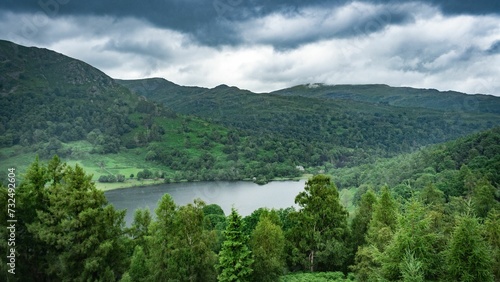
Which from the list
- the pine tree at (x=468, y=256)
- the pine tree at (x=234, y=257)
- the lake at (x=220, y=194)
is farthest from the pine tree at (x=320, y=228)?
the lake at (x=220, y=194)

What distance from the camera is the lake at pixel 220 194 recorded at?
400 ft

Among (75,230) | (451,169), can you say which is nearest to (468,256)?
(75,230)

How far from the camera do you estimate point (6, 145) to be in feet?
607

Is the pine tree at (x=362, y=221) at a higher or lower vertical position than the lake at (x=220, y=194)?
higher

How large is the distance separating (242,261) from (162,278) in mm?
6206

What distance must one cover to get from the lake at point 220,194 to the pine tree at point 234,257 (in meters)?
79.9

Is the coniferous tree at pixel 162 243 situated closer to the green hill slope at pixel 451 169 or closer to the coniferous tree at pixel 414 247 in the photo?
the coniferous tree at pixel 414 247

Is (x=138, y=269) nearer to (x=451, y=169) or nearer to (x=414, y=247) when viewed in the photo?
(x=414, y=247)

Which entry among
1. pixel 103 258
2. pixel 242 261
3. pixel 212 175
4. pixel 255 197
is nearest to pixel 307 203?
pixel 242 261

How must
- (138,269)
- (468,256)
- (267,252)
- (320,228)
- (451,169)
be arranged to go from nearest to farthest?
(468,256)
(138,269)
(267,252)
(320,228)
(451,169)

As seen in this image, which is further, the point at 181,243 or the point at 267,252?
the point at 267,252

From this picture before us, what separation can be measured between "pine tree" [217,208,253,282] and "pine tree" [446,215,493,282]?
14.2m

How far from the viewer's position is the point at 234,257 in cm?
2853

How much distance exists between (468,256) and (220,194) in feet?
424
